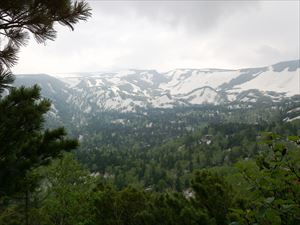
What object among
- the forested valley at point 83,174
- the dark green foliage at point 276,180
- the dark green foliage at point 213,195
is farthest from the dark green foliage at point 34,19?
the dark green foliage at point 213,195

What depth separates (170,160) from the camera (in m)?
191

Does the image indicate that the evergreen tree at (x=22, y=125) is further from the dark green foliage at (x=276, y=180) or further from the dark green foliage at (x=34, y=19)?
the dark green foliage at (x=276, y=180)

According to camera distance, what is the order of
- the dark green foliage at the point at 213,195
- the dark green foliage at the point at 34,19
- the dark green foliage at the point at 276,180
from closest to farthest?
the dark green foliage at the point at 276,180 < the dark green foliage at the point at 34,19 < the dark green foliage at the point at 213,195

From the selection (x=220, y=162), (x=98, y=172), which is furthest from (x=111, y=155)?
(x=220, y=162)

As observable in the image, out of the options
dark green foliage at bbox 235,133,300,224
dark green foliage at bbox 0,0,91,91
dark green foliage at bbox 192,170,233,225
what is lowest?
dark green foliage at bbox 192,170,233,225

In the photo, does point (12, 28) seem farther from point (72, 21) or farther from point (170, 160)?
point (170, 160)

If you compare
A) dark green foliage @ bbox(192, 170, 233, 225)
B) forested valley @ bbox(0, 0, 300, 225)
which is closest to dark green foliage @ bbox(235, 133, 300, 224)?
forested valley @ bbox(0, 0, 300, 225)

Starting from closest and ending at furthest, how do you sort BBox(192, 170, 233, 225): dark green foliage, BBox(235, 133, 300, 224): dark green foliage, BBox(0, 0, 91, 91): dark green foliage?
BBox(235, 133, 300, 224): dark green foliage
BBox(0, 0, 91, 91): dark green foliage
BBox(192, 170, 233, 225): dark green foliage

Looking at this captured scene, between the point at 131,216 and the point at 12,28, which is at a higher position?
the point at 12,28

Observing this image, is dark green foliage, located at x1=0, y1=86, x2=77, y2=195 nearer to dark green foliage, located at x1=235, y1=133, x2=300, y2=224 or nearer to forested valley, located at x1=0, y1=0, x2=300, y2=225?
forested valley, located at x1=0, y1=0, x2=300, y2=225

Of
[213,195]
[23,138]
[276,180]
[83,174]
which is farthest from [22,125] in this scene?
[83,174]

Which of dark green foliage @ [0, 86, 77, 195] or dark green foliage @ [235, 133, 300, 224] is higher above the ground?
dark green foliage @ [235, 133, 300, 224]

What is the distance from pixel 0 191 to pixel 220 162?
181362 millimetres

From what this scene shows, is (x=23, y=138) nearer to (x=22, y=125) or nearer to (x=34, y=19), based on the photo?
(x=22, y=125)
